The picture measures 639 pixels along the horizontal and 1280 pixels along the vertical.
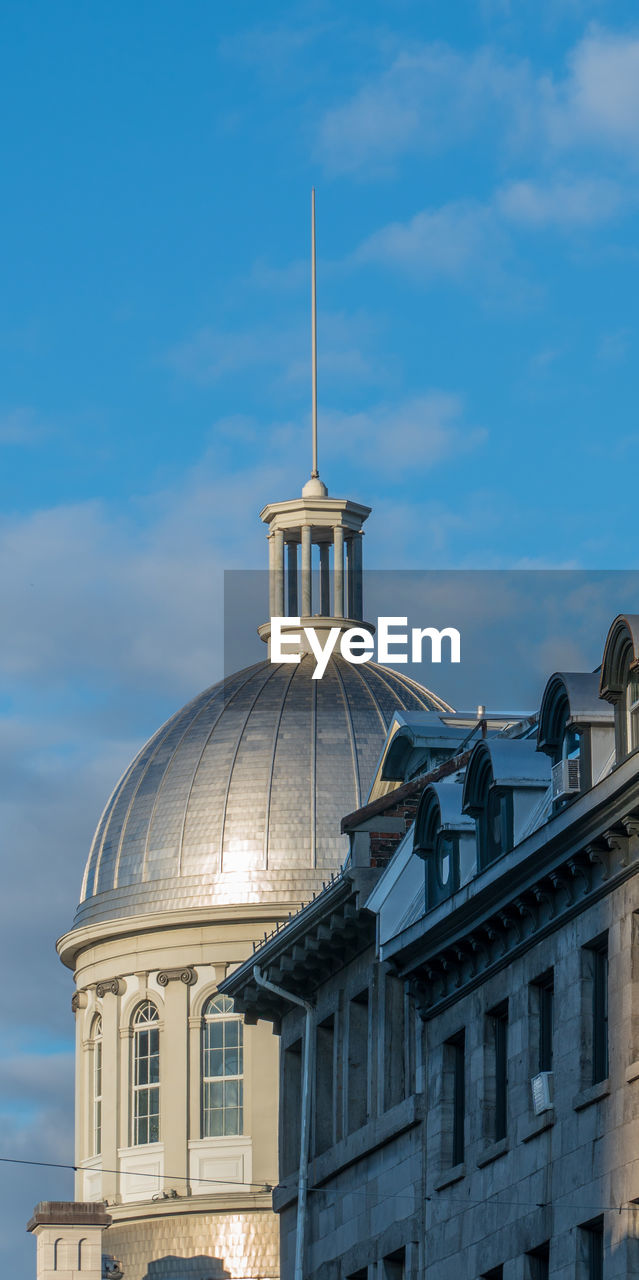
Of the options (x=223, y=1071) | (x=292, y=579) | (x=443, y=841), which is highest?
(x=292, y=579)

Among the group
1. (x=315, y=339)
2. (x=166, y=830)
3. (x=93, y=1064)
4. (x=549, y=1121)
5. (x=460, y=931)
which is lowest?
(x=549, y=1121)

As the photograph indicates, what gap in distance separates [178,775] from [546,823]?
43.3 meters

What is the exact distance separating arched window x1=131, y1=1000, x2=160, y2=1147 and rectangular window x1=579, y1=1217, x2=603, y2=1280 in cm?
4275

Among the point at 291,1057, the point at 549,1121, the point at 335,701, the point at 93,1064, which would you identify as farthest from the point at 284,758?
the point at 549,1121

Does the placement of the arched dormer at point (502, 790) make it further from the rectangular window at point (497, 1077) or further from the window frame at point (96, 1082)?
the window frame at point (96, 1082)

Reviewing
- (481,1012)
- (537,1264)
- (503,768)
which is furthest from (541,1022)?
(503,768)

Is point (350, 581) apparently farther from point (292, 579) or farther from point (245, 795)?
point (245, 795)

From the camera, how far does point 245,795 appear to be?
7562 cm

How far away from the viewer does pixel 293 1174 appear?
47.0 meters

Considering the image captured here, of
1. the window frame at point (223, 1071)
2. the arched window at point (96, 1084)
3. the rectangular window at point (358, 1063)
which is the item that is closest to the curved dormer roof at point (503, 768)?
the rectangular window at point (358, 1063)

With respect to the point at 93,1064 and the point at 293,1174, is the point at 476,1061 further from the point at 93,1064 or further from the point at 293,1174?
the point at 93,1064

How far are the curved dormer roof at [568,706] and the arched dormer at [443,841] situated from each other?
328 cm

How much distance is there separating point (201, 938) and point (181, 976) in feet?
3.50

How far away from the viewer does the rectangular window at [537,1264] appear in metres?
34.8
